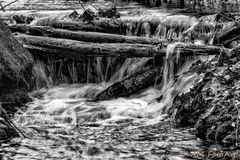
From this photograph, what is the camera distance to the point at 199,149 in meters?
4.81

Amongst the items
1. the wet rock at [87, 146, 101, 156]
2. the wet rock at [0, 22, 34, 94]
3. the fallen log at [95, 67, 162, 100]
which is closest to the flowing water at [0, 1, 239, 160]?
the wet rock at [87, 146, 101, 156]

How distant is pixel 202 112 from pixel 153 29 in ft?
17.9

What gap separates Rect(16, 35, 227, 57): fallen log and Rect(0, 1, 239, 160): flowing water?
0.28m

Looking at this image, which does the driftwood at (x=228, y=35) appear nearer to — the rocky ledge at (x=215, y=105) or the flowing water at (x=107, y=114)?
the flowing water at (x=107, y=114)

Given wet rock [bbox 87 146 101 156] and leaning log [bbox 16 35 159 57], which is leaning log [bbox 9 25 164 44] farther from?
wet rock [bbox 87 146 101 156]

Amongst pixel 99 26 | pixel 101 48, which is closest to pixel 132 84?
pixel 101 48

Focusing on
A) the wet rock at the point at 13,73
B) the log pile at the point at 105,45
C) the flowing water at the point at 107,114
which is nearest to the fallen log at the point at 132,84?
the log pile at the point at 105,45

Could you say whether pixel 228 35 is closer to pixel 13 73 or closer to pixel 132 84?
pixel 132 84

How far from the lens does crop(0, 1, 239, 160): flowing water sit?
4.89m

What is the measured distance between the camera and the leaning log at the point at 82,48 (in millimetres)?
8270

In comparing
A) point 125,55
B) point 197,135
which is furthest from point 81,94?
point 197,135

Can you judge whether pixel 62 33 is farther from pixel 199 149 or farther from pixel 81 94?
pixel 199 149

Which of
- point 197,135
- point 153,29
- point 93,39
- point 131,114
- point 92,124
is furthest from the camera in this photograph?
point 153,29

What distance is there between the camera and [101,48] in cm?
860
